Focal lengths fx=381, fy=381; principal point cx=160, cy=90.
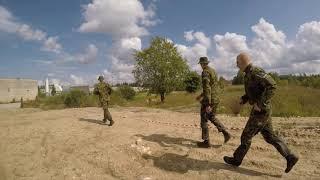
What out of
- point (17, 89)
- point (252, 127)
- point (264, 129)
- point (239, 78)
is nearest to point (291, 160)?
point (264, 129)

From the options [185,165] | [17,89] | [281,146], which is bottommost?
[185,165]

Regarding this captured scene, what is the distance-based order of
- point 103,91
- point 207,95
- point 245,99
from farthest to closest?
point 103,91, point 207,95, point 245,99

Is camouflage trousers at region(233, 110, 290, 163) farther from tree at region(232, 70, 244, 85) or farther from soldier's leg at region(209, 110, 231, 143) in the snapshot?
soldier's leg at region(209, 110, 231, 143)

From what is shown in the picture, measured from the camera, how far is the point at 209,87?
317 inches

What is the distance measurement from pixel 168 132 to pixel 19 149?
3.85 m

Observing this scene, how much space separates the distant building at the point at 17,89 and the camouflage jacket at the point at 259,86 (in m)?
67.7

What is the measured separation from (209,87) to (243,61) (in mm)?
1634

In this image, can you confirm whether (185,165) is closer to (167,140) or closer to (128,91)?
(167,140)

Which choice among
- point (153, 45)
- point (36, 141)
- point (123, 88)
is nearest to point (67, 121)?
point (36, 141)

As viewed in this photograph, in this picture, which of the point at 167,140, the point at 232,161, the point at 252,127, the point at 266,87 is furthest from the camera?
the point at 167,140

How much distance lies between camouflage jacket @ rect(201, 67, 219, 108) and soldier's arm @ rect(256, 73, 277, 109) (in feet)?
6.04

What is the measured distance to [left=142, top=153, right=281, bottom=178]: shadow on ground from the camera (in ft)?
22.4

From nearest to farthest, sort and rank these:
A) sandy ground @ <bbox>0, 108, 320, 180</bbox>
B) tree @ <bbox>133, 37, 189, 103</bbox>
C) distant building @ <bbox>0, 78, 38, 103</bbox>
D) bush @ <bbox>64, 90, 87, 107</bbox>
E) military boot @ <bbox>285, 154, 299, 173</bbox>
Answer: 1. military boot @ <bbox>285, 154, 299, 173</bbox>
2. sandy ground @ <bbox>0, 108, 320, 180</bbox>
3. bush @ <bbox>64, 90, 87, 107</bbox>
4. tree @ <bbox>133, 37, 189, 103</bbox>
5. distant building @ <bbox>0, 78, 38, 103</bbox>

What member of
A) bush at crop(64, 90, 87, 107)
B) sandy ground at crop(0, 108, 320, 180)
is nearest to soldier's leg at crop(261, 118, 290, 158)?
sandy ground at crop(0, 108, 320, 180)
